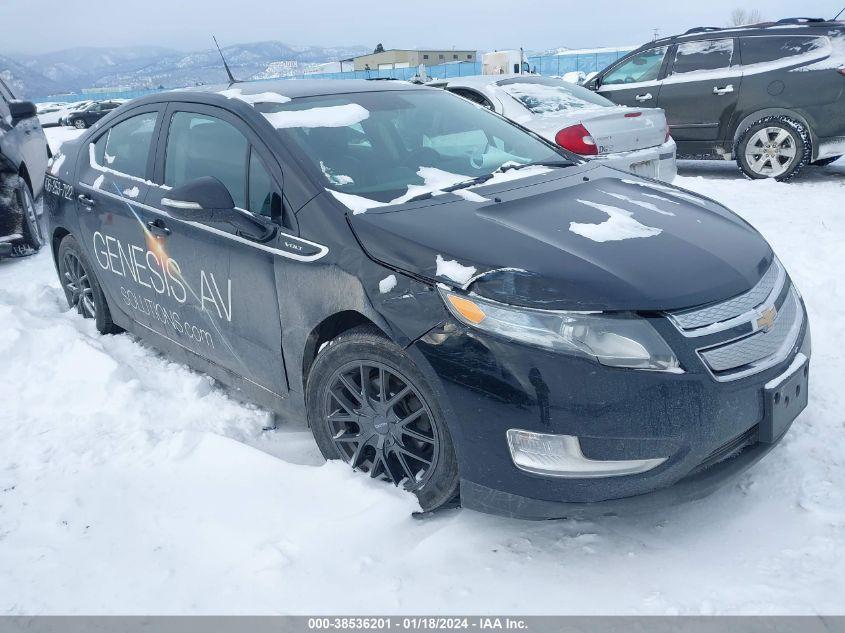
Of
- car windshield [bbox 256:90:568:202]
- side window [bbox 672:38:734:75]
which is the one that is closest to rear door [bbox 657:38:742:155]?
side window [bbox 672:38:734:75]

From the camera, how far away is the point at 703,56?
8.62 meters

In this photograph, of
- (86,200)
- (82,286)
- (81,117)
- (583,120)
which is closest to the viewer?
(86,200)

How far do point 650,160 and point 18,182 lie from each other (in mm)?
5905

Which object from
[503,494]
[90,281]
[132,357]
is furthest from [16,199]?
[503,494]

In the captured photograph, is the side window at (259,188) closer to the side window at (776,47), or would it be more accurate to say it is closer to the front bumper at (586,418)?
the front bumper at (586,418)

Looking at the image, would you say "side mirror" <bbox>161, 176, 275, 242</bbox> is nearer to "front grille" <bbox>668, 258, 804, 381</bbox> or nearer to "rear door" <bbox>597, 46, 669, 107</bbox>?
"front grille" <bbox>668, 258, 804, 381</bbox>

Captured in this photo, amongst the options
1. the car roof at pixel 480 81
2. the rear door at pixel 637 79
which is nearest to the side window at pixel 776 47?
the rear door at pixel 637 79

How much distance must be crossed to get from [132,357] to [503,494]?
277 cm

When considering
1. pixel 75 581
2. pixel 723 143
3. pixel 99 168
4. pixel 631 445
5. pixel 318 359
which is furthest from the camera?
pixel 723 143

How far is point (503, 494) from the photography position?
224 centimetres

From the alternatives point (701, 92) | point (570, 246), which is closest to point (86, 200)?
point (570, 246)

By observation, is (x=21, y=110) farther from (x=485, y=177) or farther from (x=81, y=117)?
(x=81, y=117)

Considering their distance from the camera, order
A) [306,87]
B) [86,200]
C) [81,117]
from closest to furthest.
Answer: [306,87] < [86,200] < [81,117]

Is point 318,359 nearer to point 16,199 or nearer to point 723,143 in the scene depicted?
point 16,199
